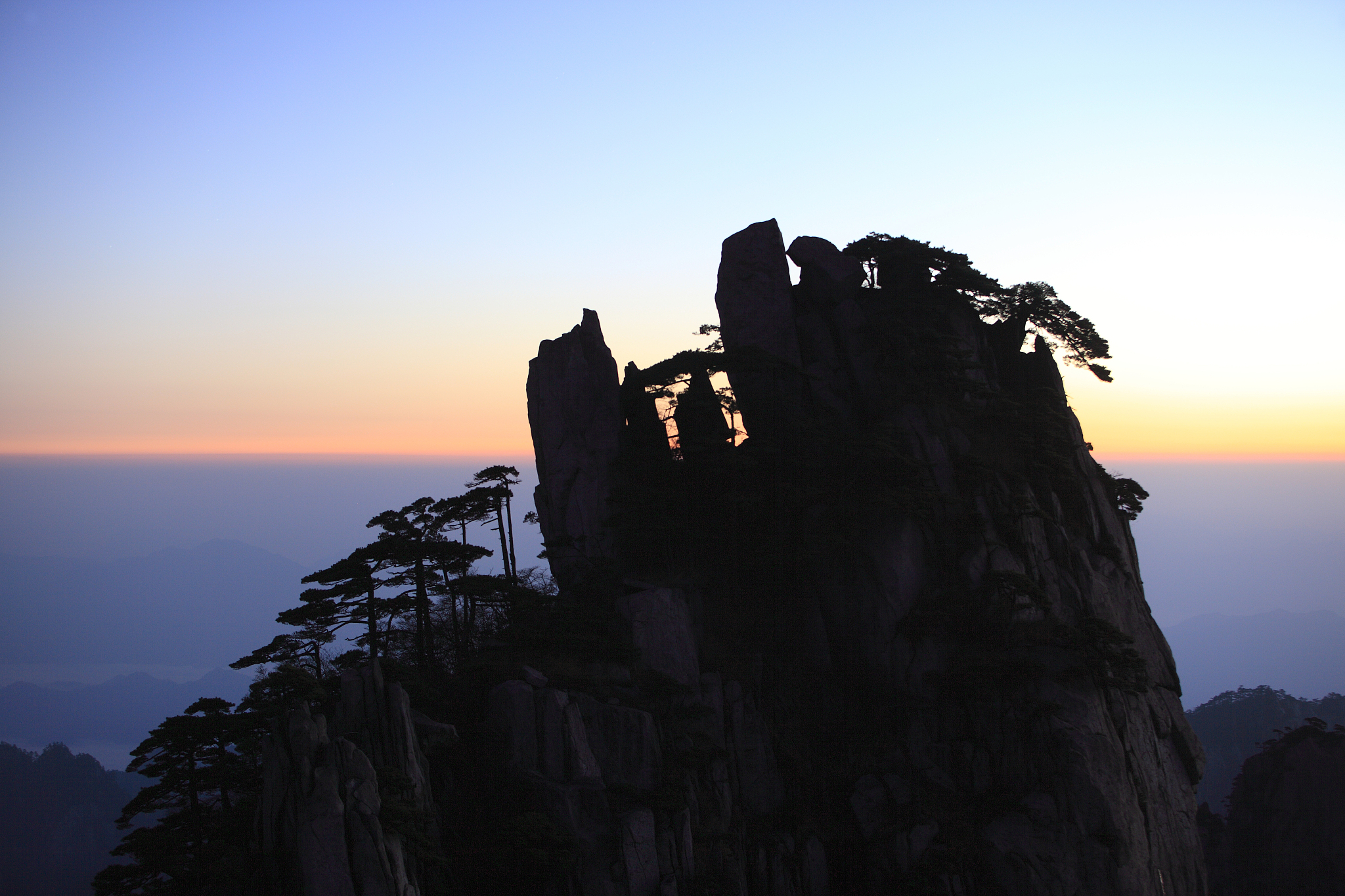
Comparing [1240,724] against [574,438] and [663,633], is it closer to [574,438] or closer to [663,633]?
[663,633]

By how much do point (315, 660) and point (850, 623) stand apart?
74.5 ft

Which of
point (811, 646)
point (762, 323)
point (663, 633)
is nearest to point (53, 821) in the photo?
point (663, 633)

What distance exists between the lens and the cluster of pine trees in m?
25.4

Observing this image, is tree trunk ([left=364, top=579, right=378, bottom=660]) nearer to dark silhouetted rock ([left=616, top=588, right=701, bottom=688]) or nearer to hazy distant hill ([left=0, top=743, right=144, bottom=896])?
dark silhouetted rock ([left=616, top=588, right=701, bottom=688])

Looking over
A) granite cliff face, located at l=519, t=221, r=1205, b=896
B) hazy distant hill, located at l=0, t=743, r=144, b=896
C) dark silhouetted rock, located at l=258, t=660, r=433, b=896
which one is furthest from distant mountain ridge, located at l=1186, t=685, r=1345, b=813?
hazy distant hill, located at l=0, t=743, r=144, b=896

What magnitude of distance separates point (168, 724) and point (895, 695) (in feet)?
89.9

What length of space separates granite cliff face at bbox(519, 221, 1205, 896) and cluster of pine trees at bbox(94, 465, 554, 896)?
4.32 meters

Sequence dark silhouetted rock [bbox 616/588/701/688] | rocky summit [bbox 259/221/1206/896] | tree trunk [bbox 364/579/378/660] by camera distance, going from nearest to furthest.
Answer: rocky summit [bbox 259/221/1206/896]
tree trunk [bbox 364/579/378/660]
dark silhouetted rock [bbox 616/588/701/688]

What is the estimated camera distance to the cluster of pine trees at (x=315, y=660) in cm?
2544

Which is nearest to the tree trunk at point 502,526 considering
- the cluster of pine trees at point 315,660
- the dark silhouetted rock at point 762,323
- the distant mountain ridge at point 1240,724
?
the cluster of pine trees at point 315,660

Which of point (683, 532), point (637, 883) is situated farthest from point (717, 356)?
point (637, 883)

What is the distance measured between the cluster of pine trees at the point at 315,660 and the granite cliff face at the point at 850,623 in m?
4.32

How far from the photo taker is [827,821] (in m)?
34.8

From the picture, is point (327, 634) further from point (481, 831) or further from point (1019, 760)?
point (1019, 760)
